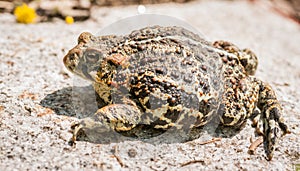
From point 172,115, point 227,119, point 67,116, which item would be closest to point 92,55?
point 67,116

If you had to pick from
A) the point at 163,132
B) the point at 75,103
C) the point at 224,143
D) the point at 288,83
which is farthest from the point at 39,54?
the point at 288,83

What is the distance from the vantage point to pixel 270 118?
11.7 feet

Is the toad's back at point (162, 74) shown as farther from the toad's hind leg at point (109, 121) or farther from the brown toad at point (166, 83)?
the toad's hind leg at point (109, 121)

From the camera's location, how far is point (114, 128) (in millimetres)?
3150

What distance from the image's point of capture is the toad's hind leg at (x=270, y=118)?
340 cm

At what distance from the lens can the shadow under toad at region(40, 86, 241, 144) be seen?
327cm

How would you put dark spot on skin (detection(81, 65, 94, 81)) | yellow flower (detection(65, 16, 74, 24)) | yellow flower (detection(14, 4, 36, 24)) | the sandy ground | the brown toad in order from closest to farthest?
the sandy ground → the brown toad → dark spot on skin (detection(81, 65, 94, 81)) → yellow flower (detection(14, 4, 36, 24)) → yellow flower (detection(65, 16, 74, 24))

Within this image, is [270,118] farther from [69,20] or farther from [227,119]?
[69,20]

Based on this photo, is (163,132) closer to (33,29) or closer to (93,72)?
(93,72)

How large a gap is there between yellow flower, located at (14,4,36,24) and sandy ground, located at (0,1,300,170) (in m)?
0.11

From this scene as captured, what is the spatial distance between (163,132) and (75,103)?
97 centimetres

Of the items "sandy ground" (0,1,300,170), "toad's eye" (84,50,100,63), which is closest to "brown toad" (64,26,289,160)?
"toad's eye" (84,50,100,63)

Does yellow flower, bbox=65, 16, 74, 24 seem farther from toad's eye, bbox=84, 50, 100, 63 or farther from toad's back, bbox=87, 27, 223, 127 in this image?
toad's eye, bbox=84, 50, 100, 63

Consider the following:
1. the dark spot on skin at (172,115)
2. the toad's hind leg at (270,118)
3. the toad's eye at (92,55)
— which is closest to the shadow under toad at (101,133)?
the dark spot on skin at (172,115)
